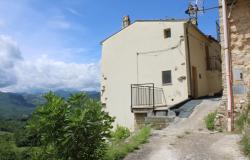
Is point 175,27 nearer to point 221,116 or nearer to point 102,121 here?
point 221,116

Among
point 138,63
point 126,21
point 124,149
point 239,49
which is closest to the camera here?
point 124,149

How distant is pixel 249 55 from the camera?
12711 millimetres

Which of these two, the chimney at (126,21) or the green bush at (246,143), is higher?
the chimney at (126,21)

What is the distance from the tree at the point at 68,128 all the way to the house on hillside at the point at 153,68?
36.7ft

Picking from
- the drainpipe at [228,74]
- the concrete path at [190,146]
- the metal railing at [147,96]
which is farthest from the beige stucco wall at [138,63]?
the drainpipe at [228,74]

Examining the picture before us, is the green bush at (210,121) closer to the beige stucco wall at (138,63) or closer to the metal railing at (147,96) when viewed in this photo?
→ the beige stucco wall at (138,63)

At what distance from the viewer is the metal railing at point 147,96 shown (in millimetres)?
19984

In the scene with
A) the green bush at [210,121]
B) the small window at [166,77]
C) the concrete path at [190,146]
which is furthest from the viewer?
the small window at [166,77]

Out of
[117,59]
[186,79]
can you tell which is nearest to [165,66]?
[186,79]

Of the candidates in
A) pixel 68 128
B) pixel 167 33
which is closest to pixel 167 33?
pixel 167 33

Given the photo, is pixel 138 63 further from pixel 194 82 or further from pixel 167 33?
pixel 194 82

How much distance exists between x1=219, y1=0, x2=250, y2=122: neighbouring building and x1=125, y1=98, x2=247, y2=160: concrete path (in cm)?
157

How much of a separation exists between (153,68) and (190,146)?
11274 millimetres

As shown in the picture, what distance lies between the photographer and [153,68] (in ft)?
69.1
